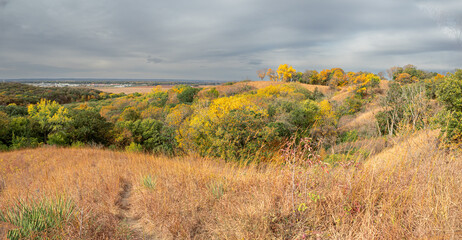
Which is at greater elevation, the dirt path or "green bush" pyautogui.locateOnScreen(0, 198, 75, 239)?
"green bush" pyautogui.locateOnScreen(0, 198, 75, 239)

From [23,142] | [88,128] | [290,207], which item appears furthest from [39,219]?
[23,142]

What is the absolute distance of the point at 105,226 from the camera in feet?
10.00

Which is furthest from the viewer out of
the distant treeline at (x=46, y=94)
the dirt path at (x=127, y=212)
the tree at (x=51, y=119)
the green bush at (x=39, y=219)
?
the distant treeline at (x=46, y=94)

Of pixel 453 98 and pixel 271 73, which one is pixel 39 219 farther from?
pixel 271 73

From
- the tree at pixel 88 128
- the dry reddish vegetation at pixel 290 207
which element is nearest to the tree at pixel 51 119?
the tree at pixel 88 128

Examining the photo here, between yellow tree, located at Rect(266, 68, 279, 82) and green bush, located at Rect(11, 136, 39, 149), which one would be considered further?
yellow tree, located at Rect(266, 68, 279, 82)

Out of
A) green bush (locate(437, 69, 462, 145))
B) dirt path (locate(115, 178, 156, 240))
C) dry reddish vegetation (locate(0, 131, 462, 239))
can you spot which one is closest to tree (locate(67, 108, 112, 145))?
dirt path (locate(115, 178, 156, 240))

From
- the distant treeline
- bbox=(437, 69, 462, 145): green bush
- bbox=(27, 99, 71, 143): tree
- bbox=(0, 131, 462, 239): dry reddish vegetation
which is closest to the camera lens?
bbox=(0, 131, 462, 239): dry reddish vegetation

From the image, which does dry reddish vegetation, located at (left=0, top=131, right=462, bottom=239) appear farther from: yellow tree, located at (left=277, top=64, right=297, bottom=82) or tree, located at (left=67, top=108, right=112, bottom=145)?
yellow tree, located at (left=277, top=64, right=297, bottom=82)

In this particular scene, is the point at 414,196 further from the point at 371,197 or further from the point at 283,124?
the point at 283,124

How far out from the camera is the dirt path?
123 inches

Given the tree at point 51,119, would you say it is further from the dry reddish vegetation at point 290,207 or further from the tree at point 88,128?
the dry reddish vegetation at point 290,207

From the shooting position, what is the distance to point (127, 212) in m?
3.83

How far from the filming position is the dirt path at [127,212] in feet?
10.3
